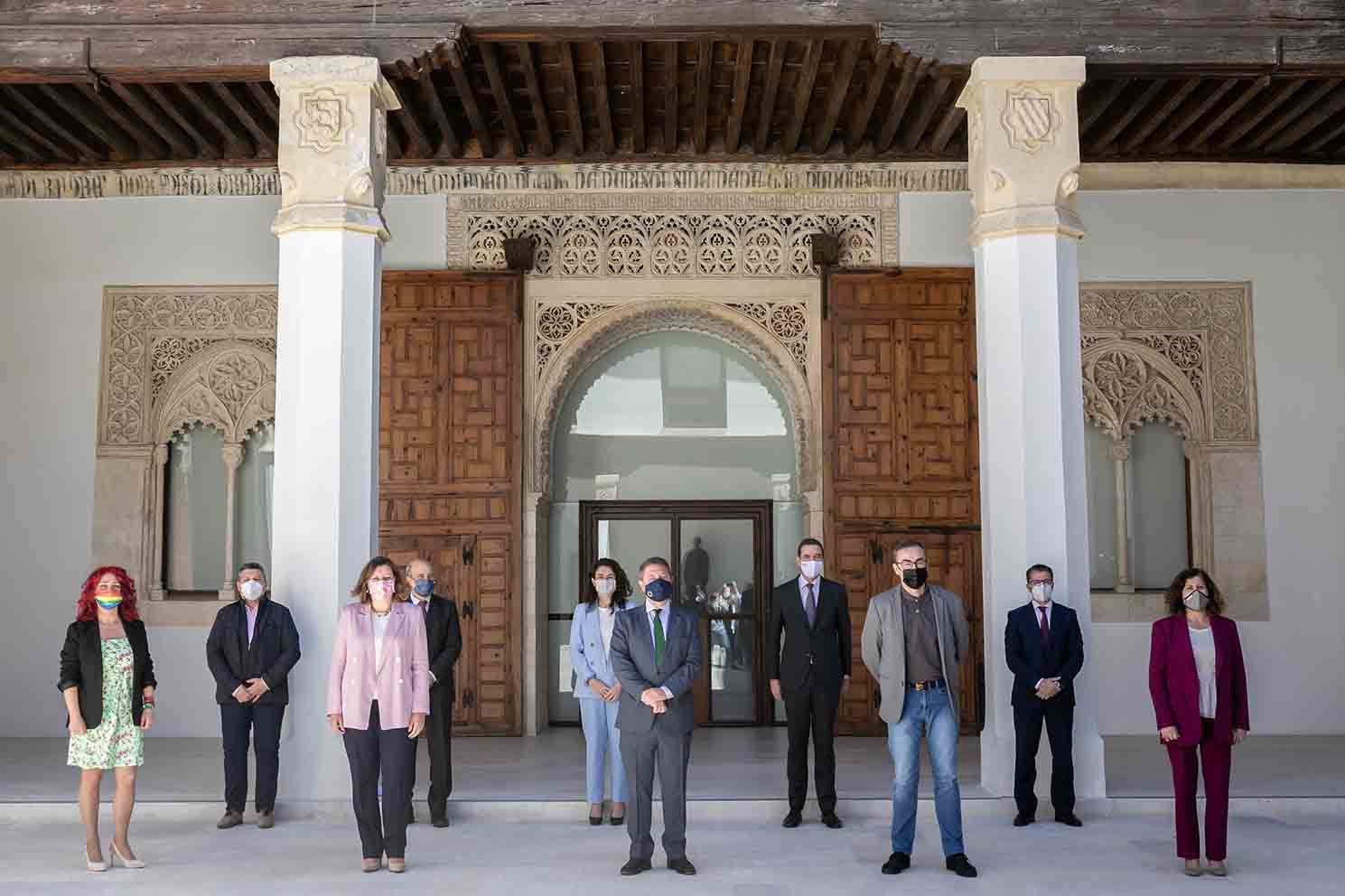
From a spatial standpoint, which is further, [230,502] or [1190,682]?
[230,502]

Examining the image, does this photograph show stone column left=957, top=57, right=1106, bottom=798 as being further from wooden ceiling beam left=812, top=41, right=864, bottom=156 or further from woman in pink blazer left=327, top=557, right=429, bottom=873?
woman in pink blazer left=327, top=557, right=429, bottom=873

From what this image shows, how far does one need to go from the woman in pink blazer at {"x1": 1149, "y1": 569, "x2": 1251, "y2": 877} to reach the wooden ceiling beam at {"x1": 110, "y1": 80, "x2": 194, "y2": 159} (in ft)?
19.2

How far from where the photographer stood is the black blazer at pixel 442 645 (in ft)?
19.5

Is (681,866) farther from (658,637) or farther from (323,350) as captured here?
(323,350)

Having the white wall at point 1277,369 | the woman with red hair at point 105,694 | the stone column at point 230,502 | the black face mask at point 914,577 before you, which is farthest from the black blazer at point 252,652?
the white wall at point 1277,369

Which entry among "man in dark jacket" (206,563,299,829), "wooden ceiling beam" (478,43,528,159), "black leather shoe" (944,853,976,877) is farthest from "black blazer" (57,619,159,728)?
"wooden ceiling beam" (478,43,528,159)

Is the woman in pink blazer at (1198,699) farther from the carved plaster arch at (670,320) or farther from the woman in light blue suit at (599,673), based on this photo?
the carved plaster arch at (670,320)

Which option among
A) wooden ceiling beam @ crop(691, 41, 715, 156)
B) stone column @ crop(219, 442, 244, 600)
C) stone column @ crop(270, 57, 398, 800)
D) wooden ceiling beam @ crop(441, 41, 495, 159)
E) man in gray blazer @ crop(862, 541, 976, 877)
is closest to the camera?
man in gray blazer @ crop(862, 541, 976, 877)

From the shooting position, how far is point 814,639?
603 centimetres

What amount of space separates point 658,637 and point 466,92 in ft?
13.4

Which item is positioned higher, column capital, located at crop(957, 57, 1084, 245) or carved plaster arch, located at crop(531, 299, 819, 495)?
column capital, located at crop(957, 57, 1084, 245)

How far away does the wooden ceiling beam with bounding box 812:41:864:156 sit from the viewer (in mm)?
7324

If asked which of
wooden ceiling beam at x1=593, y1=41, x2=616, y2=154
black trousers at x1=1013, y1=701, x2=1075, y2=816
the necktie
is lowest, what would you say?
black trousers at x1=1013, y1=701, x2=1075, y2=816

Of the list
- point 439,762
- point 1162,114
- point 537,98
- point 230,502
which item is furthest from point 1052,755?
point 230,502
